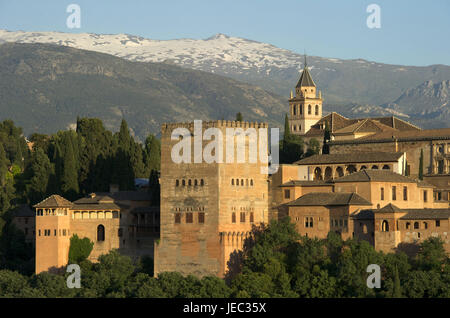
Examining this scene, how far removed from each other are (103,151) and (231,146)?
24032 mm

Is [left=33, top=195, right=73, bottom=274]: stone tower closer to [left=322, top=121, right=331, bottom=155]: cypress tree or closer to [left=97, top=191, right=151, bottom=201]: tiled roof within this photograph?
[left=97, top=191, right=151, bottom=201]: tiled roof

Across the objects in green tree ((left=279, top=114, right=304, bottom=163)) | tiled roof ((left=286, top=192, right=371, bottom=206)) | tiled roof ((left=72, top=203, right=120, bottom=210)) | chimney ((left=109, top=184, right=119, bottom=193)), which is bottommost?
tiled roof ((left=72, top=203, right=120, bottom=210))

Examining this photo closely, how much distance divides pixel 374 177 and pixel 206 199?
438 inches

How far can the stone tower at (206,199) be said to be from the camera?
7412cm

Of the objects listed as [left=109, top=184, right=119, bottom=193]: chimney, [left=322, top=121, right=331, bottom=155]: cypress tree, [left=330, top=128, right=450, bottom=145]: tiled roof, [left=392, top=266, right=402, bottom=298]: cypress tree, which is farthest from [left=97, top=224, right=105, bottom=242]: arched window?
[left=330, top=128, right=450, bottom=145]: tiled roof

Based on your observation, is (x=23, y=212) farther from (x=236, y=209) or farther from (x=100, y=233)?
(x=236, y=209)

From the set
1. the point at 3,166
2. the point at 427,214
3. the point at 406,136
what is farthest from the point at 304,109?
the point at 427,214

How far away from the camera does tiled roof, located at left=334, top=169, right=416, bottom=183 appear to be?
7688cm

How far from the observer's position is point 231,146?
75875 millimetres

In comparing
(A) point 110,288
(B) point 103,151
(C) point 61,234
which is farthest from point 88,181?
(A) point 110,288

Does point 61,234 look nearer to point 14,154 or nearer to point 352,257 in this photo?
point 352,257

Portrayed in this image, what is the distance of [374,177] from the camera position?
77.1 m

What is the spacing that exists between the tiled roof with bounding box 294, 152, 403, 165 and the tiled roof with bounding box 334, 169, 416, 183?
14.4ft

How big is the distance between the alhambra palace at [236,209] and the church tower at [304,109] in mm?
28642
